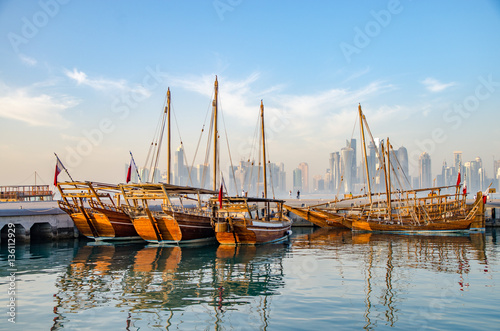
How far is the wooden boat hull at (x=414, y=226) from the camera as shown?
41.4m

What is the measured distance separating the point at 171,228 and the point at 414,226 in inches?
1023

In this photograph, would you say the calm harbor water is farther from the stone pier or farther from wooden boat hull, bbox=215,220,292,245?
the stone pier

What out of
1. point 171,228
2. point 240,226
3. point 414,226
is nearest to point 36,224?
point 171,228

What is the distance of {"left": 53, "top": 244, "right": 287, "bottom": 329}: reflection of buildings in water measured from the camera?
48.6 ft

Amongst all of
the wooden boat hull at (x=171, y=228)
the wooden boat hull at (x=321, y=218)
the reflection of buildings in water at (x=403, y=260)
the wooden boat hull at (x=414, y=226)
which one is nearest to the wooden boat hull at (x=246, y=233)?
the wooden boat hull at (x=171, y=228)

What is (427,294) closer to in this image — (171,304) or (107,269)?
(171,304)

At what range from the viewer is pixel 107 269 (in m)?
22.9

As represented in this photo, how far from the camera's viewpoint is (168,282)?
1911cm

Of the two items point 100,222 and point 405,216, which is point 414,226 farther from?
point 100,222

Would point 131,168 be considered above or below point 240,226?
above

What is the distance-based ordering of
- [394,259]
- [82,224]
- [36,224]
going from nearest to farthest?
[394,259] → [82,224] → [36,224]

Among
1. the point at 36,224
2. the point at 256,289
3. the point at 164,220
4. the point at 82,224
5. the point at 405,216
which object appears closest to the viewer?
the point at 256,289

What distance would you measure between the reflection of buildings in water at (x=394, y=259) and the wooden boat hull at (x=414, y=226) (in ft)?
4.39

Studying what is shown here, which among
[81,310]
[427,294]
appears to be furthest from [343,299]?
[81,310]
